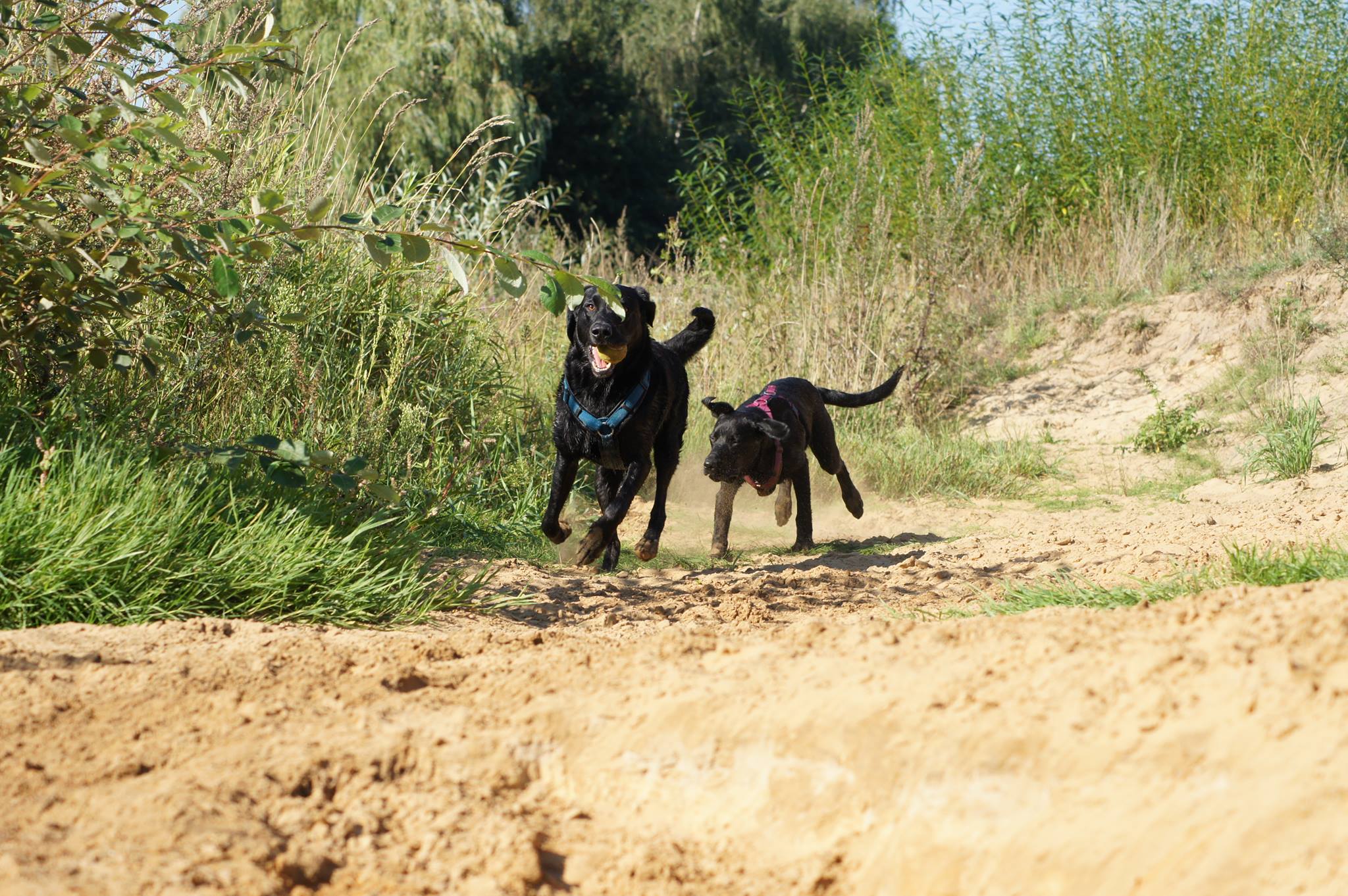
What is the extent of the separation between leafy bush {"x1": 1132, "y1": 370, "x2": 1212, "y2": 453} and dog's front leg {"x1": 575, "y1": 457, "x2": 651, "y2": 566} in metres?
4.86

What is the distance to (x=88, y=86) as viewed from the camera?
4.72 meters

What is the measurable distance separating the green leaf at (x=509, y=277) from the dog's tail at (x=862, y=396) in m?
4.40

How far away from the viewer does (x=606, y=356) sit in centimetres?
552

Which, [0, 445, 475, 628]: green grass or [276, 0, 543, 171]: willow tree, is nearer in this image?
[0, 445, 475, 628]: green grass

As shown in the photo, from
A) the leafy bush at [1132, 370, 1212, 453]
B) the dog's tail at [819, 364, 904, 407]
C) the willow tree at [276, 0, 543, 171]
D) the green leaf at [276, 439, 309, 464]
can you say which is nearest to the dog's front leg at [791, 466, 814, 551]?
the dog's tail at [819, 364, 904, 407]

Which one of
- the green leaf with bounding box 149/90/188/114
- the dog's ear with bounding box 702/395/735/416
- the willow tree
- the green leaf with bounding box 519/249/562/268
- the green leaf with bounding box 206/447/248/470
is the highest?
the willow tree

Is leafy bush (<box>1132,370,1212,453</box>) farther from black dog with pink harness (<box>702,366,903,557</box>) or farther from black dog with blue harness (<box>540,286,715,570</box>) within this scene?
black dog with blue harness (<box>540,286,715,570</box>)

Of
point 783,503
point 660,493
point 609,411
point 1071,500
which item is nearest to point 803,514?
point 783,503

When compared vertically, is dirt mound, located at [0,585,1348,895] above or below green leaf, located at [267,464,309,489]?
below

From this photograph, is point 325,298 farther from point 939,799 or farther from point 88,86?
point 939,799

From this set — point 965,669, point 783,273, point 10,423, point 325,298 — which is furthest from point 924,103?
point 965,669

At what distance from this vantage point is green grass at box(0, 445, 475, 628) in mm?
3268

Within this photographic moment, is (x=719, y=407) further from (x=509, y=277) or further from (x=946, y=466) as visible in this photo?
(x=509, y=277)

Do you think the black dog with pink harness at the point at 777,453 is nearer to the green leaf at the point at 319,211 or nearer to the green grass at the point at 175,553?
the green grass at the point at 175,553
